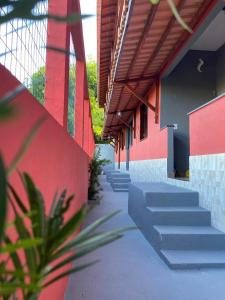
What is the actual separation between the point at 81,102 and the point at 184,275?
11.9 feet

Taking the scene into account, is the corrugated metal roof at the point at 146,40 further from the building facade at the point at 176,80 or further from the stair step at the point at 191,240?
the stair step at the point at 191,240

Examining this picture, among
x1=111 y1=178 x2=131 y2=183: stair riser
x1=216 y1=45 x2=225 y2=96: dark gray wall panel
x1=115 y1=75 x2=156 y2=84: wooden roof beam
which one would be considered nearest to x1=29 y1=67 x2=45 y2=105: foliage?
x1=115 y1=75 x2=156 y2=84: wooden roof beam

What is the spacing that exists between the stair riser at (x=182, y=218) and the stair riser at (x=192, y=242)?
517mm

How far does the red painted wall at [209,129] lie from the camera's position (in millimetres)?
4258

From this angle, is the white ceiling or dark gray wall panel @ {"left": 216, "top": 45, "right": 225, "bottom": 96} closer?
the white ceiling

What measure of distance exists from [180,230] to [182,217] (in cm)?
39

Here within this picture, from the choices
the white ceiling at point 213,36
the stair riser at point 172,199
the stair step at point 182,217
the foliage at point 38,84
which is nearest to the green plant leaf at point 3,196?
the foliage at point 38,84

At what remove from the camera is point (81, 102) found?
19.4 feet

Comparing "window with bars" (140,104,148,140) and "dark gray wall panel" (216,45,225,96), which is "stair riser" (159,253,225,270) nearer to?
"dark gray wall panel" (216,45,225,96)

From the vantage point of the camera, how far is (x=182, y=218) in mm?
4617

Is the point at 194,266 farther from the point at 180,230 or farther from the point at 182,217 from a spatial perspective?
the point at 182,217

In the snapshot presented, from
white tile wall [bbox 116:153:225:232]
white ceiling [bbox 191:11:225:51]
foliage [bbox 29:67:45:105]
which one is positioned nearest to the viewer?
foliage [bbox 29:67:45:105]

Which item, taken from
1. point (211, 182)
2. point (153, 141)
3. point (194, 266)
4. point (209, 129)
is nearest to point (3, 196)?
point (194, 266)

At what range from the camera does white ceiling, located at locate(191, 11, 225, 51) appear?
20.4 ft
